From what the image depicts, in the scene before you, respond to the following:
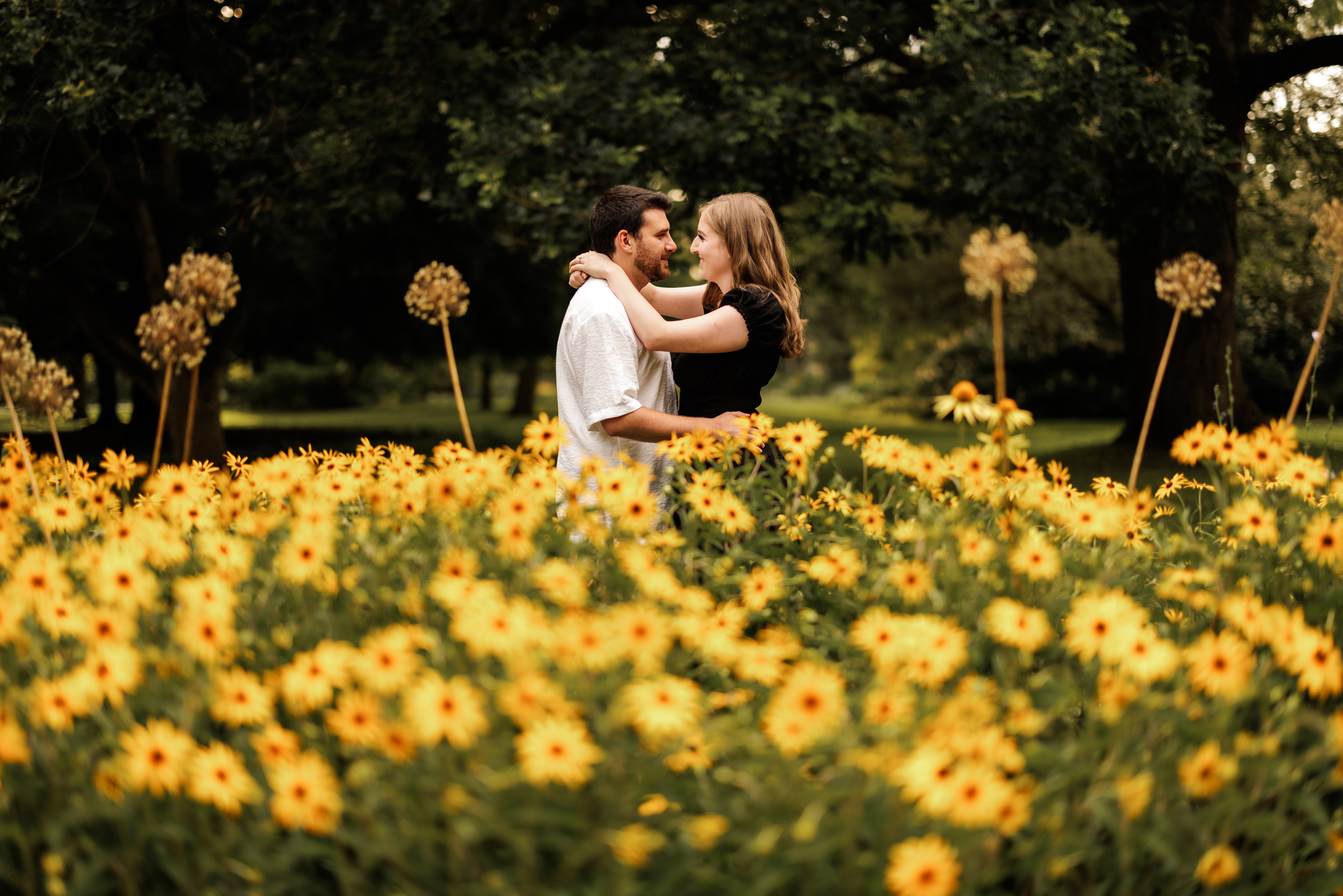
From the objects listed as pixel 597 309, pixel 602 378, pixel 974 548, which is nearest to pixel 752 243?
pixel 597 309

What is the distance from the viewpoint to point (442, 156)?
421 inches

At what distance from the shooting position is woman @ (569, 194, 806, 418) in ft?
11.1

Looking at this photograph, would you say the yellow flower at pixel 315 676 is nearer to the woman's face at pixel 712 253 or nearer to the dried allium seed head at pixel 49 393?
→ the dried allium seed head at pixel 49 393

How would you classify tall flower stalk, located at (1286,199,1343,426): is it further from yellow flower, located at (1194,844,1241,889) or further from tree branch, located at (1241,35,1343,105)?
tree branch, located at (1241,35,1343,105)

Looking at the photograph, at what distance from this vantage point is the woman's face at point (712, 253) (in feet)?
11.9

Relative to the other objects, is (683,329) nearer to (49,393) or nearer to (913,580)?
(913,580)

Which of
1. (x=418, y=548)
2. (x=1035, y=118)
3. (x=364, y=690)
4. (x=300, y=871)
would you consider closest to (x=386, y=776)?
(x=364, y=690)

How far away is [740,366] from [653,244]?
542 millimetres

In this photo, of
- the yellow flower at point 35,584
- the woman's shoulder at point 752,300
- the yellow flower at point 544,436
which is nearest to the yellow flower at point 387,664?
the yellow flower at point 35,584

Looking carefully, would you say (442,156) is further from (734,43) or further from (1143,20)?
(1143,20)

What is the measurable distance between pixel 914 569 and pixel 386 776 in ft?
4.03

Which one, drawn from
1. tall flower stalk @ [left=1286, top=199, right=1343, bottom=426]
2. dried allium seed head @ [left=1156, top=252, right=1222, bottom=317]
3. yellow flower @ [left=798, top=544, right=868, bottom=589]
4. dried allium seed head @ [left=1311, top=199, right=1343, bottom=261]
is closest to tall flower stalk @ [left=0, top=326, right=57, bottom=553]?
yellow flower @ [left=798, top=544, right=868, bottom=589]

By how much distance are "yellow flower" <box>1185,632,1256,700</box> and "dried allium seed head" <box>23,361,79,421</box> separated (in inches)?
129

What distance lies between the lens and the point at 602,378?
134 inches
